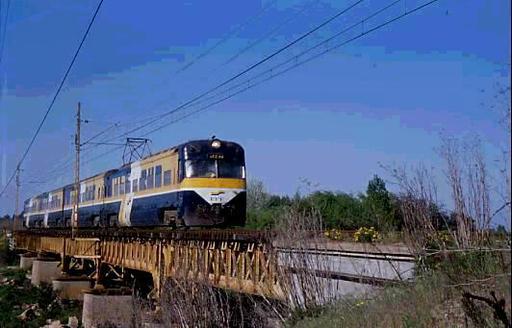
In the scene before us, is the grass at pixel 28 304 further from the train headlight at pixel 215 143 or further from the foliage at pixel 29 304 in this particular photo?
the train headlight at pixel 215 143

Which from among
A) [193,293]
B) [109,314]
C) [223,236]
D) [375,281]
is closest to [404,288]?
[375,281]

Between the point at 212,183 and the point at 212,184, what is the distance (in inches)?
1.5

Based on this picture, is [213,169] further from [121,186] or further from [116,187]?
[116,187]

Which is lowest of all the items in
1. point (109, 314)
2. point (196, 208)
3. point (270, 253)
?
point (109, 314)

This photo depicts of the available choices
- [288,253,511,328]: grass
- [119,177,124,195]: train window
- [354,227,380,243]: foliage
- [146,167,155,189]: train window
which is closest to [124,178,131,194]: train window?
[119,177,124,195]: train window

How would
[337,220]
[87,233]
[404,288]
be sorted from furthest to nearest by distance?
[87,233], [337,220], [404,288]

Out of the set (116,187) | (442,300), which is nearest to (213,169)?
(116,187)

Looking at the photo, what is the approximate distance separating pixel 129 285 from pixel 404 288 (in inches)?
1148

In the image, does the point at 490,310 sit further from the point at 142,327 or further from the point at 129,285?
the point at 129,285

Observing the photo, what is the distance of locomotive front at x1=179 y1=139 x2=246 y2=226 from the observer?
24.6m

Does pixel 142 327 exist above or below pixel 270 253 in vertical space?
below

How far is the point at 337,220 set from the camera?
3669 centimetres

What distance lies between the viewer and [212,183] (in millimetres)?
25281

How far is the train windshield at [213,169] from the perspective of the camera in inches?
990
